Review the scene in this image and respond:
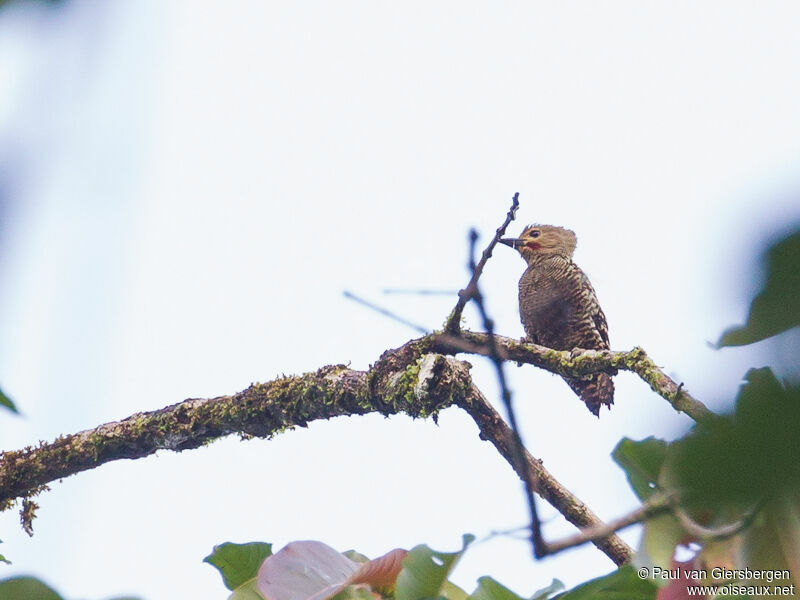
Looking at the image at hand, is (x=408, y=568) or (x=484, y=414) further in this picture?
(x=484, y=414)

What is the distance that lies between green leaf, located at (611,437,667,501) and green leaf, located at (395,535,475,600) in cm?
64

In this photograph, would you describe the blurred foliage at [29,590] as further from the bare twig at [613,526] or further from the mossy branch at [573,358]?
the mossy branch at [573,358]

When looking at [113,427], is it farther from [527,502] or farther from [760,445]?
[760,445]

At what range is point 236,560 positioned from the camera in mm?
2566

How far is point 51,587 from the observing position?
4.36ft

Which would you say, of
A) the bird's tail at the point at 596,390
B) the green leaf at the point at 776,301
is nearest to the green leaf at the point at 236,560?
the green leaf at the point at 776,301

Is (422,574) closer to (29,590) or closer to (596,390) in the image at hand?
(29,590)

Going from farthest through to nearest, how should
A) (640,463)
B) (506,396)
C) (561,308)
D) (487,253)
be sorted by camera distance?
(561,308), (487,253), (640,463), (506,396)

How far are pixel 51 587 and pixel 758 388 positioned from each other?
3.84ft

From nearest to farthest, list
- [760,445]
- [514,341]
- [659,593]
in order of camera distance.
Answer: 1. [760,445]
2. [659,593]
3. [514,341]

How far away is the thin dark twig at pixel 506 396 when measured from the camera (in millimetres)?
Result: 1175

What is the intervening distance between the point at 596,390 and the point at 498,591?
470cm

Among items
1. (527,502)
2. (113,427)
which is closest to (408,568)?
(527,502)

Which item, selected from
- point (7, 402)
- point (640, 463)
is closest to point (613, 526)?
point (640, 463)
